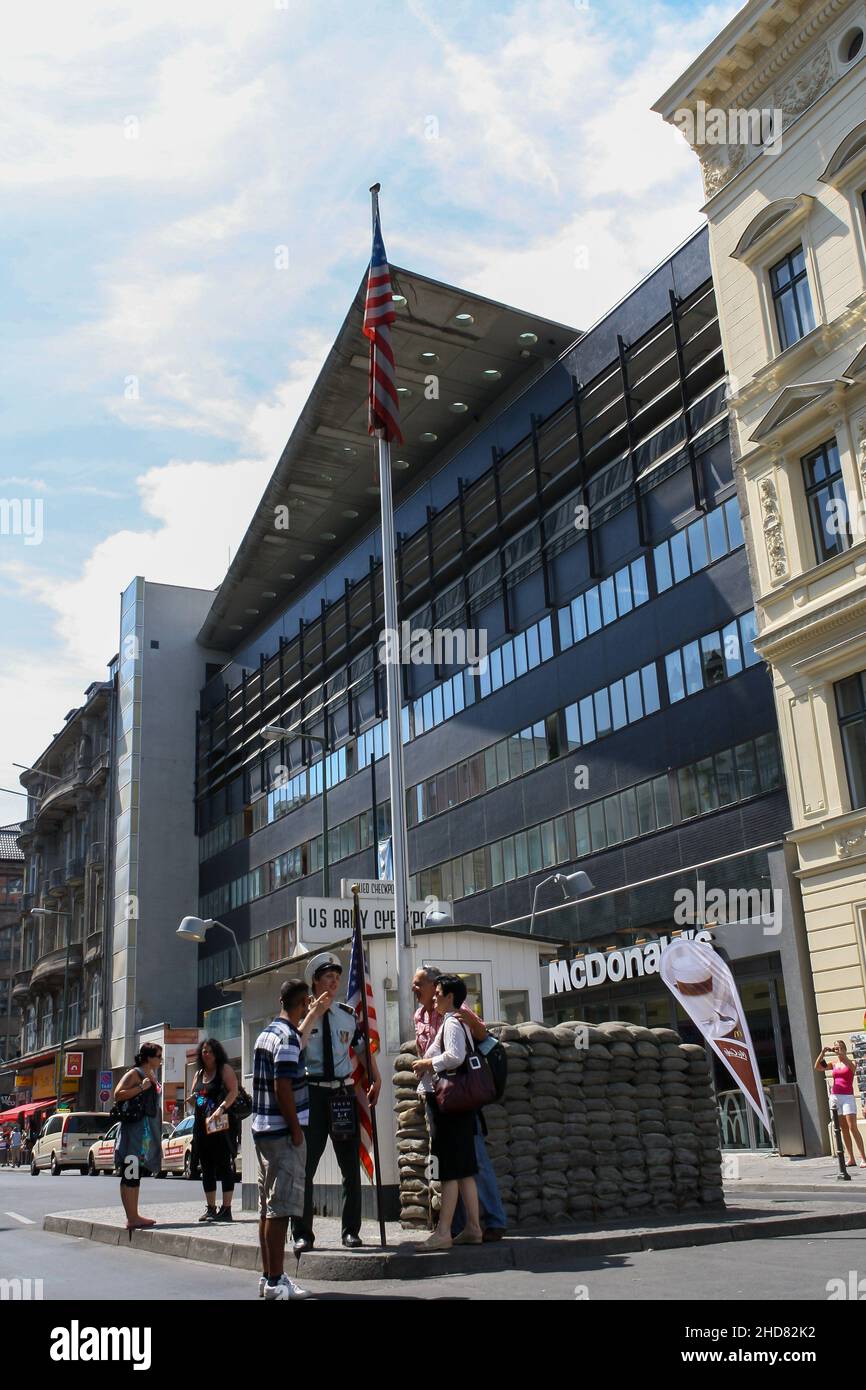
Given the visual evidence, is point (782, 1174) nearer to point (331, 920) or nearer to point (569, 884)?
point (331, 920)

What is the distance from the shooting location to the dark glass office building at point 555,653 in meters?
27.7

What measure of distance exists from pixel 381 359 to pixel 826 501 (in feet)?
40.9

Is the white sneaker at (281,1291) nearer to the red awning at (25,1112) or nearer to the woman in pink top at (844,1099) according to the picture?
the woman in pink top at (844,1099)

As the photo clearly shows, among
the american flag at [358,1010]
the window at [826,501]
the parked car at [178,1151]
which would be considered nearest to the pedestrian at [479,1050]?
the american flag at [358,1010]

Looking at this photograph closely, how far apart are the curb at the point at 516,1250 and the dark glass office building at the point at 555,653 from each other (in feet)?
14.0

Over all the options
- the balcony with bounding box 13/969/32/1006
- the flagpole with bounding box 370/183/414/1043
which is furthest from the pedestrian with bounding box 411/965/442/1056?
the balcony with bounding box 13/969/32/1006

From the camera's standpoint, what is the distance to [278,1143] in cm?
767

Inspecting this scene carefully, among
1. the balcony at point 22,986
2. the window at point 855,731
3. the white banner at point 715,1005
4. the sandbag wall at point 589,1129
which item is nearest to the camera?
the sandbag wall at point 589,1129

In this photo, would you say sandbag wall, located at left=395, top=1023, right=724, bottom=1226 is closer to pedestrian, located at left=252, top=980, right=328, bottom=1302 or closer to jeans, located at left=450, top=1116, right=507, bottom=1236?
jeans, located at left=450, top=1116, right=507, bottom=1236

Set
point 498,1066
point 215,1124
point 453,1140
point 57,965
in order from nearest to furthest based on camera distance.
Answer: point 453,1140, point 498,1066, point 215,1124, point 57,965

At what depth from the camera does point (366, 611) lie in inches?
1949

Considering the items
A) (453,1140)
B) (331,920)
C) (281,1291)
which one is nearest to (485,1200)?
(453,1140)
